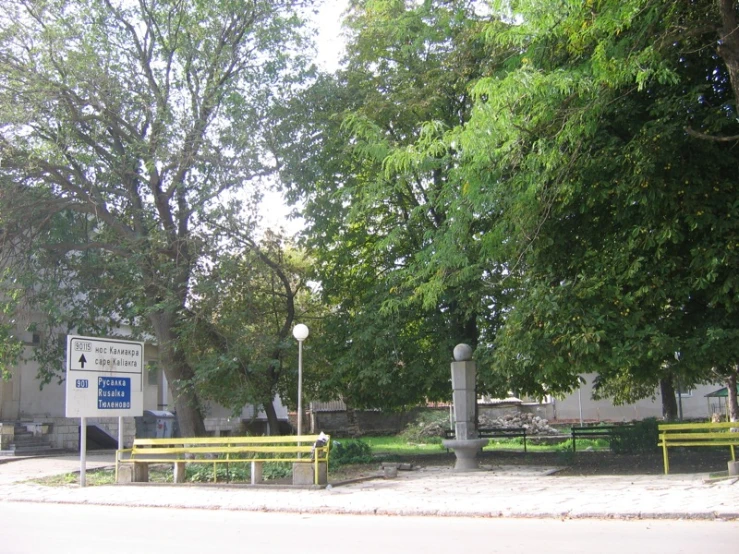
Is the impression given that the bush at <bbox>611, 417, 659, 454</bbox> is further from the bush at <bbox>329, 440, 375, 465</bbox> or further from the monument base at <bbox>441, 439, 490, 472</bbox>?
the bush at <bbox>329, 440, 375, 465</bbox>

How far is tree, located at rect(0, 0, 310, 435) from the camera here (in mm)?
18219

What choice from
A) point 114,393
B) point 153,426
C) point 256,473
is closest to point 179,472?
point 256,473

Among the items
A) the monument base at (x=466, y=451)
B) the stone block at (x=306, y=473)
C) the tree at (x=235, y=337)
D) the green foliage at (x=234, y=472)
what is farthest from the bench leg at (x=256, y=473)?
the monument base at (x=466, y=451)

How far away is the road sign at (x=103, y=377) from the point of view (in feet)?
53.5

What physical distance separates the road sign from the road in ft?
16.6

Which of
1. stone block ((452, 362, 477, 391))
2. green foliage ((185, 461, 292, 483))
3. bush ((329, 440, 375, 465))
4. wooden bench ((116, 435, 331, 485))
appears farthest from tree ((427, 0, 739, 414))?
bush ((329, 440, 375, 465))

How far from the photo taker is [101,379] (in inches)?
669

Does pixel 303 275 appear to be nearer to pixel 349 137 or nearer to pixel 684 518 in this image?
pixel 349 137

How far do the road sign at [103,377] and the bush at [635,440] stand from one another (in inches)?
493

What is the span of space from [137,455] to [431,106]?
11.0 metres

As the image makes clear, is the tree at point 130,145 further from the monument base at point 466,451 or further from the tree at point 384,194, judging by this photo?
the monument base at point 466,451

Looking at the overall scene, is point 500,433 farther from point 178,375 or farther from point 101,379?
point 101,379

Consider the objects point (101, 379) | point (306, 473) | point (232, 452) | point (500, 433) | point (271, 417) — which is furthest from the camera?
point (500, 433)

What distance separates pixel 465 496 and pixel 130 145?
1169 cm
